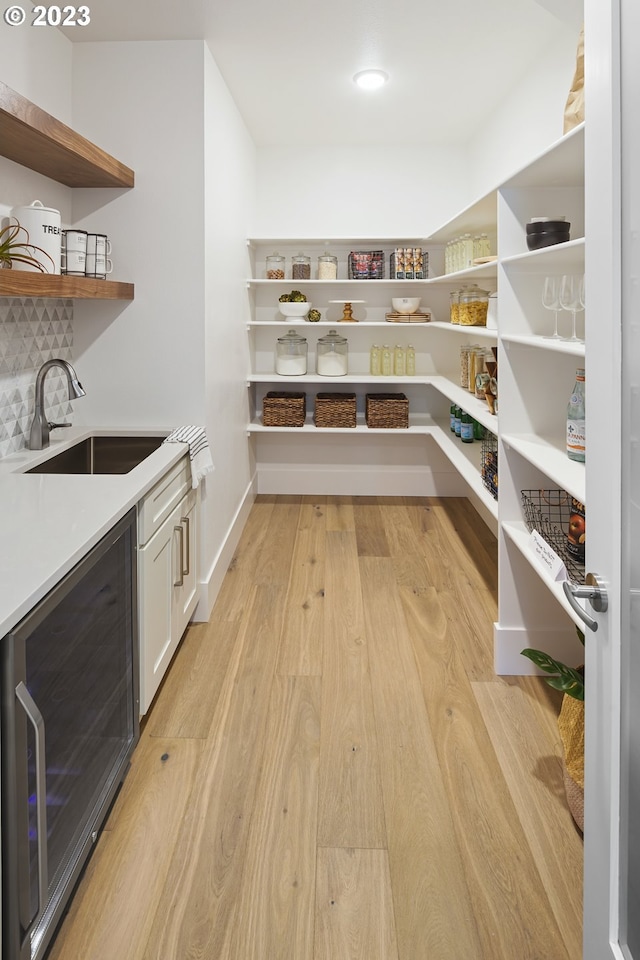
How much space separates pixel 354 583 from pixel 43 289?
205 cm

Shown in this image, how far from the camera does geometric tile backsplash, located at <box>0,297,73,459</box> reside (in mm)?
2521

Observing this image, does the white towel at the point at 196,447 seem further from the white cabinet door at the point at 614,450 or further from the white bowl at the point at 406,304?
the white bowl at the point at 406,304

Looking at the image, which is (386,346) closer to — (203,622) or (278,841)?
(203,622)

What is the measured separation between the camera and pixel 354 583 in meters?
3.57

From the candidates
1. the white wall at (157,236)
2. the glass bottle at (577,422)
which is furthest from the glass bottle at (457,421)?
Answer: the glass bottle at (577,422)

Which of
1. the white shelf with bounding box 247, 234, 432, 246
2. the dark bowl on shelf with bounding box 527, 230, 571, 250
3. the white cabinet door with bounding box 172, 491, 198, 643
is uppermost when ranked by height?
the white shelf with bounding box 247, 234, 432, 246

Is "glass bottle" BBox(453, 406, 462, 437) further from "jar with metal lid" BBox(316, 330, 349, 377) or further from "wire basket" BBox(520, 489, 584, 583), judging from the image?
"wire basket" BBox(520, 489, 584, 583)

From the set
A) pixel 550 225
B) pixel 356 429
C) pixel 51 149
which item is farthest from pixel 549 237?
Answer: pixel 356 429

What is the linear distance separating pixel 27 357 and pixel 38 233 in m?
0.52

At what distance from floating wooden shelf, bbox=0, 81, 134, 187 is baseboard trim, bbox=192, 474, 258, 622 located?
1.74 meters

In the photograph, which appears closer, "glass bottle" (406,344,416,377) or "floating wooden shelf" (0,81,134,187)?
"floating wooden shelf" (0,81,134,187)

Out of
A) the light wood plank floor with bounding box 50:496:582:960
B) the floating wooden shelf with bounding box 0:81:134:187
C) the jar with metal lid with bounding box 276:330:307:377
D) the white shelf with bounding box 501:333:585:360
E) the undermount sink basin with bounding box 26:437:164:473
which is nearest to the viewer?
the light wood plank floor with bounding box 50:496:582:960

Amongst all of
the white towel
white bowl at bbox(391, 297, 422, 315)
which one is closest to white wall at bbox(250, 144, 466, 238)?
white bowl at bbox(391, 297, 422, 315)

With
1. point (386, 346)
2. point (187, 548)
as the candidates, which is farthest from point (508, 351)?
point (386, 346)
